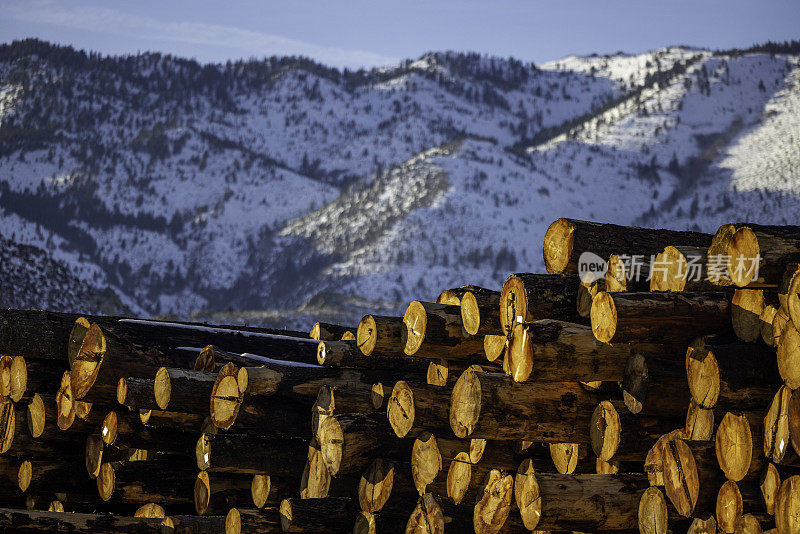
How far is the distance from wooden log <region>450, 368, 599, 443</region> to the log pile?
12mm

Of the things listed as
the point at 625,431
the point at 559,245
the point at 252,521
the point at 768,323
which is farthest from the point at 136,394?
the point at 768,323

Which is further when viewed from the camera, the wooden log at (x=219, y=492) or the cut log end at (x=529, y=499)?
the wooden log at (x=219, y=492)

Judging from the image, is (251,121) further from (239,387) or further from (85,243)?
(239,387)

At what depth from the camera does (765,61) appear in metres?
72.7

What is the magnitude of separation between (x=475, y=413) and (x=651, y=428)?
2.90ft

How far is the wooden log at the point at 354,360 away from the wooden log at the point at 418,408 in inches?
38.9

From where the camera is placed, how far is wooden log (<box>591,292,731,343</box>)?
3.80 m

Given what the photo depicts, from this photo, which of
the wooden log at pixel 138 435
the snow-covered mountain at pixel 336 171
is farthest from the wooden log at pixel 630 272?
the snow-covered mountain at pixel 336 171

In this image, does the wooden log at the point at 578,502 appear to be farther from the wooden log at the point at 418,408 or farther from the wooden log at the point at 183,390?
the wooden log at the point at 183,390

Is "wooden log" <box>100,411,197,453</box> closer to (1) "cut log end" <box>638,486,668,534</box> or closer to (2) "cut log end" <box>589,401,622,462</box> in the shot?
(2) "cut log end" <box>589,401,622,462</box>

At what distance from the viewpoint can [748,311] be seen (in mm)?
3787

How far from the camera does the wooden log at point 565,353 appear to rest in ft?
13.2

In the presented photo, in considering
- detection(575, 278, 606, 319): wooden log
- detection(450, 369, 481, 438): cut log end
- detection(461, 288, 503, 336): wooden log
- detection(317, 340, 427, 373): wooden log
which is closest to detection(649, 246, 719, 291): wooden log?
detection(575, 278, 606, 319): wooden log

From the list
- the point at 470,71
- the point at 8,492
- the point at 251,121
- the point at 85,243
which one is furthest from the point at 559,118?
the point at 8,492
